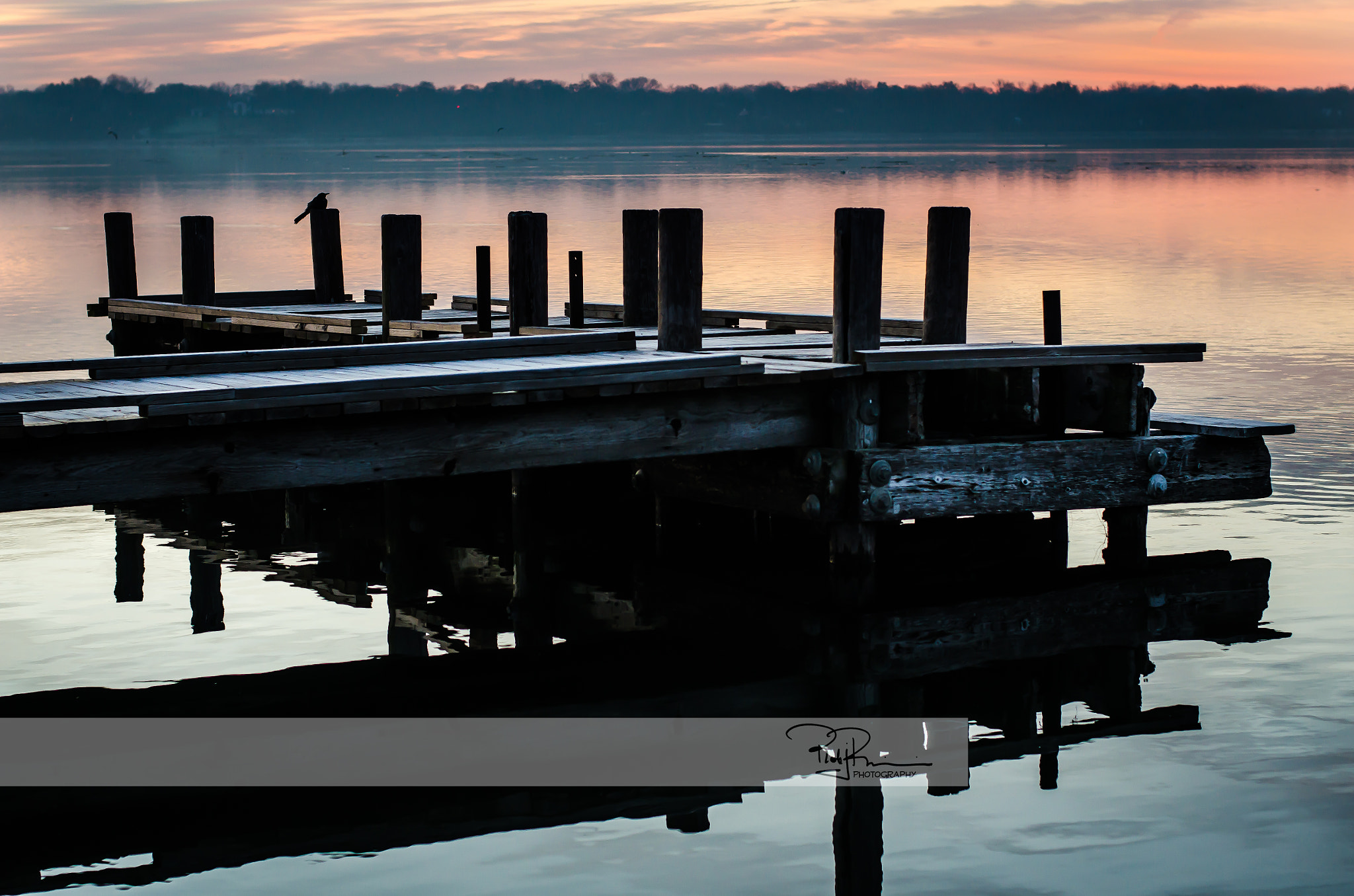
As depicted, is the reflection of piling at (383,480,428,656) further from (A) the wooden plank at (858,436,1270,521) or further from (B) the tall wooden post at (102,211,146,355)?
(B) the tall wooden post at (102,211,146,355)

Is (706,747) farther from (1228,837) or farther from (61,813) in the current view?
(61,813)

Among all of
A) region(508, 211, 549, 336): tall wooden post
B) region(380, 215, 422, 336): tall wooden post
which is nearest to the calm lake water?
region(380, 215, 422, 336): tall wooden post

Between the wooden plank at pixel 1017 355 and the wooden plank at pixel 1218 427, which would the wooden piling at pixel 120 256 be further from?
the wooden plank at pixel 1218 427

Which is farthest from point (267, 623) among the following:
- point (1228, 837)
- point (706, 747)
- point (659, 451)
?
point (1228, 837)

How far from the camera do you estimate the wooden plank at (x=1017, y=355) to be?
427 inches

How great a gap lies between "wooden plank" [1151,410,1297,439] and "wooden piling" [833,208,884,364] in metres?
2.76

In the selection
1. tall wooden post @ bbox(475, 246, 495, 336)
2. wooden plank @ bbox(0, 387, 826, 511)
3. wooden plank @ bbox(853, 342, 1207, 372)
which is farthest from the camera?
tall wooden post @ bbox(475, 246, 495, 336)

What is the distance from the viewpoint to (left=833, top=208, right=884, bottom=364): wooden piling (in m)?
11.0

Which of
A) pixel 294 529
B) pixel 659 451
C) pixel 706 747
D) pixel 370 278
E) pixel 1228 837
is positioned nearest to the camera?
pixel 1228 837

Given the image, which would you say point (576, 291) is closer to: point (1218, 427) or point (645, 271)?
point (645, 271)

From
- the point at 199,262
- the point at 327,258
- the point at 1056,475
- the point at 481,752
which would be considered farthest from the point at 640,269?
the point at 481,752

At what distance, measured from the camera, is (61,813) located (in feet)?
24.9

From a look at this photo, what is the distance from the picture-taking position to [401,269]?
14.4m

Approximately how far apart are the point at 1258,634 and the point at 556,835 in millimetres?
5324
